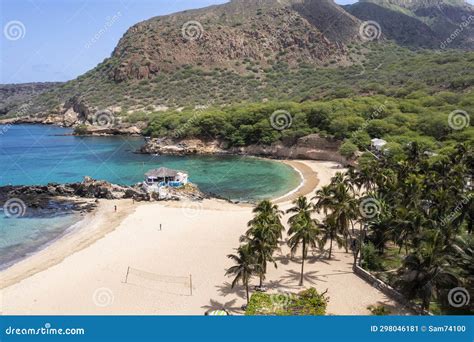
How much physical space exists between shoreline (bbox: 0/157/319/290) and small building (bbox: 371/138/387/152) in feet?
48.7

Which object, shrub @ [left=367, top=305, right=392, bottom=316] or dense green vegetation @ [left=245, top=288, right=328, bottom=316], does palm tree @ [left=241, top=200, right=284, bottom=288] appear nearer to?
dense green vegetation @ [left=245, top=288, right=328, bottom=316]

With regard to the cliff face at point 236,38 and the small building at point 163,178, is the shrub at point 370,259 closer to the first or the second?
the small building at point 163,178

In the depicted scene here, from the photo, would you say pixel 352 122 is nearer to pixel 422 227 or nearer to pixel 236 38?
pixel 422 227

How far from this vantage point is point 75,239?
40.8 metres

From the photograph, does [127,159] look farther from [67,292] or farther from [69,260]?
[67,292]

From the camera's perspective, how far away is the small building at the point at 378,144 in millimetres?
68875

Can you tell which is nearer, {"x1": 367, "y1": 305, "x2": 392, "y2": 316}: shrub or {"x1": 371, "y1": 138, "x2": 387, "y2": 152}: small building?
{"x1": 367, "y1": 305, "x2": 392, "y2": 316}: shrub

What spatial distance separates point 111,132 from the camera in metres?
132

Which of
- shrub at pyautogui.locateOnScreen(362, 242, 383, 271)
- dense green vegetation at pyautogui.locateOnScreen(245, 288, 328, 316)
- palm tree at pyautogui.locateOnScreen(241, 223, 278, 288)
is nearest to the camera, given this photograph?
dense green vegetation at pyautogui.locateOnScreen(245, 288, 328, 316)

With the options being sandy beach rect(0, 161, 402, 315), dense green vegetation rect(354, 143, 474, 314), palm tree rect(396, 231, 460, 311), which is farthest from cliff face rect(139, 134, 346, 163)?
palm tree rect(396, 231, 460, 311)

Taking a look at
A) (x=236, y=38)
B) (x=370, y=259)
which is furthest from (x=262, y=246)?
(x=236, y=38)

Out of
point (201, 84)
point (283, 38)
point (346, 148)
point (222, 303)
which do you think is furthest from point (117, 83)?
point (222, 303)

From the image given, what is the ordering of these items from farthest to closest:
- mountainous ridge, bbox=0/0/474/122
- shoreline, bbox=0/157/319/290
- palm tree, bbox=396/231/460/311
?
mountainous ridge, bbox=0/0/474/122 → shoreline, bbox=0/157/319/290 → palm tree, bbox=396/231/460/311

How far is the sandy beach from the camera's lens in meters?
26.3
